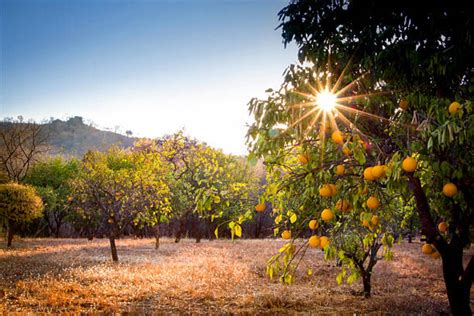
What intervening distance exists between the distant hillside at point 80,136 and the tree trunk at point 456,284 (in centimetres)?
9096

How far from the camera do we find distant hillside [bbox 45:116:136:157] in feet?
296

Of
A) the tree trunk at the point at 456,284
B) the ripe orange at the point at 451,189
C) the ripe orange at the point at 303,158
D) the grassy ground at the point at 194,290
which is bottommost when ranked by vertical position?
the grassy ground at the point at 194,290

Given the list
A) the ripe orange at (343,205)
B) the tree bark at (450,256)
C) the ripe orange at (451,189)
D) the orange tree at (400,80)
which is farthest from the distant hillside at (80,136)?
the ripe orange at (451,189)

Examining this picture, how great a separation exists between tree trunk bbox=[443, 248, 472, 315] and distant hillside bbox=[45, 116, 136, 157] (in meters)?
91.0

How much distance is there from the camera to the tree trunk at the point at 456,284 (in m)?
4.11

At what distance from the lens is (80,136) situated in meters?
95.2

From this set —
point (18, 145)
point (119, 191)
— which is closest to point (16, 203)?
point (119, 191)

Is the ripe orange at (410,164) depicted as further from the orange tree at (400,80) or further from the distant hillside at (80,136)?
the distant hillside at (80,136)

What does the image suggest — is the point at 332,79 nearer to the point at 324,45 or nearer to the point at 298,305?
the point at 324,45

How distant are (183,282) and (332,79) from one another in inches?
338

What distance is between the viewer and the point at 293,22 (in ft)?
16.4

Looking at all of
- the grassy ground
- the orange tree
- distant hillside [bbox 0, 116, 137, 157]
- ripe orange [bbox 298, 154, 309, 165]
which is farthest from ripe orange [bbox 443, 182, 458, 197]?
distant hillside [bbox 0, 116, 137, 157]

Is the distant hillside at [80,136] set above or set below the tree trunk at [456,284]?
above

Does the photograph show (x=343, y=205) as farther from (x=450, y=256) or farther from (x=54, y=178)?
(x=54, y=178)
